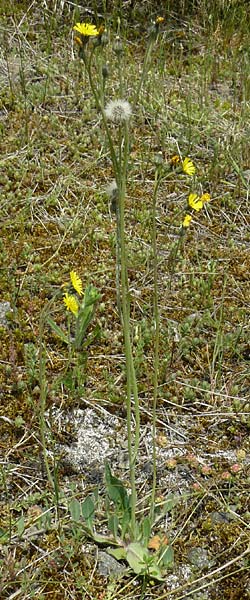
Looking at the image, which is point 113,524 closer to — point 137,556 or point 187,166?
point 137,556

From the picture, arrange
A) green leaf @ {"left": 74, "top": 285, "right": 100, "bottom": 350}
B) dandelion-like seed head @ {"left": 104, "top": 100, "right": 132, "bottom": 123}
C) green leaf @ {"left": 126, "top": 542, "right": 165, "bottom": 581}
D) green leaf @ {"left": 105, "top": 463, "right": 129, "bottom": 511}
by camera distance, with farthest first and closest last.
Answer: green leaf @ {"left": 74, "top": 285, "right": 100, "bottom": 350} → green leaf @ {"left": 105, "top": 463, "right": 129, "bottom": 511} → green leaf @ {"left": 126, "top": 542, "right": 165, "bottom": 581} → dandelion-like seed head @ {"left": 104, "top": 100, "right": 132, "bottom": 123}

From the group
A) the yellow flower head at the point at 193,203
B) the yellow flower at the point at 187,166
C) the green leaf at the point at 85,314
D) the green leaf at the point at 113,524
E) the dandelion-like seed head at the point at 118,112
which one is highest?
the dandelion-like seed head at the point at 118,112

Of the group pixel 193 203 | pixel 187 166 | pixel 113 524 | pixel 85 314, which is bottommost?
pixel 113 524

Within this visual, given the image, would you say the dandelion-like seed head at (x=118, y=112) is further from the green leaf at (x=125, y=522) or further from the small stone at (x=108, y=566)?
the small stone at (x=108, y=566)

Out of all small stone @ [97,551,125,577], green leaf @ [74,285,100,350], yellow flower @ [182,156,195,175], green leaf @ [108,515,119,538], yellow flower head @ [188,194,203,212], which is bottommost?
small stone @ [97,551,125,577]

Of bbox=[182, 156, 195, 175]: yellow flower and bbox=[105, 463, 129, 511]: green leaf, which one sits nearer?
bbox=[182, 156, 195, 175]: yellow flower

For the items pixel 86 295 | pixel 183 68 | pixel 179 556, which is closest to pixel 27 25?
pixel 183 68

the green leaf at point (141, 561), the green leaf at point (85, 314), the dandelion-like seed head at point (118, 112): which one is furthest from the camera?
the green leaf at point (85, 314)

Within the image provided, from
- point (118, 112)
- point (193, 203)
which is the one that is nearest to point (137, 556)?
point (193, 203)

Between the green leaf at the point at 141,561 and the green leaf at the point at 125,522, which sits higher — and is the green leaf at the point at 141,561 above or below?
below

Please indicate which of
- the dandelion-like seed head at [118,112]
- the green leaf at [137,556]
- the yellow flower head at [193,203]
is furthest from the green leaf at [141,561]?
the dandelion-like seed head at [118,112]

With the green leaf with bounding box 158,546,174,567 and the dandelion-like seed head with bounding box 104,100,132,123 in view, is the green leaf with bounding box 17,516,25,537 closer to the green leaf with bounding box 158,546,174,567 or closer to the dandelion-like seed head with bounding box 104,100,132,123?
the green leaf with bounding box 158,546,174,567

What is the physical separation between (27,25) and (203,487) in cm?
324

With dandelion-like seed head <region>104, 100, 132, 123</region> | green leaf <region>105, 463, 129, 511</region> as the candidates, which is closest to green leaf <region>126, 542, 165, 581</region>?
green leaf <region>105, 463, 129, 511</region>
